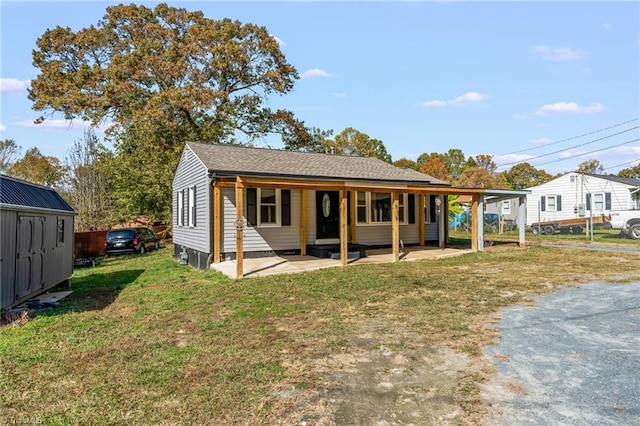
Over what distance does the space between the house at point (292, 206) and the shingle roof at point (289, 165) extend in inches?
1.4

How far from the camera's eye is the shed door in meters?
6.77

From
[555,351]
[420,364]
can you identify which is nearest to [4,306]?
[420,364]

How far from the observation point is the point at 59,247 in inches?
354

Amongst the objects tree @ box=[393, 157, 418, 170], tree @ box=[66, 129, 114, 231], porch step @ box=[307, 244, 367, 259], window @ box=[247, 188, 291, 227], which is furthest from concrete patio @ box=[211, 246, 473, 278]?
tree @ box=[393, 157, 418, 170]

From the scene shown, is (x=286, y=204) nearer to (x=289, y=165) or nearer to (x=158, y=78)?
(x=289, y=165)

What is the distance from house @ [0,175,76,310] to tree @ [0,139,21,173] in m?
34.4

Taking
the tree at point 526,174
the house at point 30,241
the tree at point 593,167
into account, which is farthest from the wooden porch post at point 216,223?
the tree at point 593,167

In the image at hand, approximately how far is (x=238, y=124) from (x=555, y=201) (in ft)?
75.2

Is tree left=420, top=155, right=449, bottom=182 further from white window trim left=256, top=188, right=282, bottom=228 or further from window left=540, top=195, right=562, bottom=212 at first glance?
white window trim left=256, top=188, right=282, bottom=228

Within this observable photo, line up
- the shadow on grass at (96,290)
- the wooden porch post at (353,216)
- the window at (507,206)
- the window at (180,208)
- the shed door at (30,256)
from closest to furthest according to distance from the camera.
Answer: the shed door at (30,256)
the shadow on grass at (96,290)
the wooden porch post at (353,216)
the window at (180,208)
the window at (507,206)

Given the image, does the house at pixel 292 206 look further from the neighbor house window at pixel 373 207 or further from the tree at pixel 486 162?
the tree at pixel 486 162

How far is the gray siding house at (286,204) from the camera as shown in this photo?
11.5 metres

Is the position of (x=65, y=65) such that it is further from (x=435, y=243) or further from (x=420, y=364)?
(x=420, y=364)

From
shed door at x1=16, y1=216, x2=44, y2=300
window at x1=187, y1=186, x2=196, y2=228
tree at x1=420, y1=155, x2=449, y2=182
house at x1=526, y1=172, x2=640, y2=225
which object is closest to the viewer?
shed door at x1=16, y1=216, x2=44, y2=300
